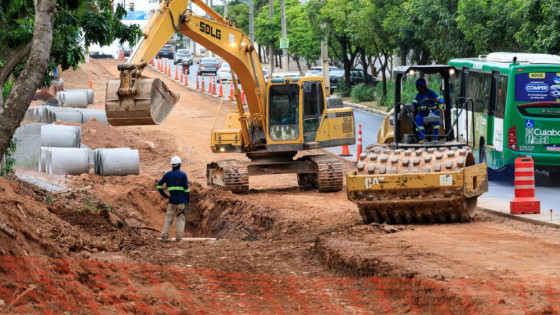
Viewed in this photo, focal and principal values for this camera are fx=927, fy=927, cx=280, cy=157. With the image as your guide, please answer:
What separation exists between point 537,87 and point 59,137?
13.7 meters

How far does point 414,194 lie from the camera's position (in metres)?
15.2

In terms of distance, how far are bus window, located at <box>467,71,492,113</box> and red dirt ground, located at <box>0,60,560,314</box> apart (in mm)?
5592

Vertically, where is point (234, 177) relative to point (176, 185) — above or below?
below

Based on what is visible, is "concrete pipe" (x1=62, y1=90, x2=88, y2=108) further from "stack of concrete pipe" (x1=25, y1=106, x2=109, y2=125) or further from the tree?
the tree

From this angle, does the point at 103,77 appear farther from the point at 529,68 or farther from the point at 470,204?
the point at 470,204

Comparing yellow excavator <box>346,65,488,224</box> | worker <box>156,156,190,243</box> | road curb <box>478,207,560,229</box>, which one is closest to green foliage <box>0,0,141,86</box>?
worker <box>156,156,190,243</box>

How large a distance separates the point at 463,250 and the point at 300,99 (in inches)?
382

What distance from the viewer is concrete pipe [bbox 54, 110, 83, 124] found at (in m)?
35.3

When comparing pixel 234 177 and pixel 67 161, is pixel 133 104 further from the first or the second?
pixel 67 161

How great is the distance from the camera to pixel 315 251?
14930 mm

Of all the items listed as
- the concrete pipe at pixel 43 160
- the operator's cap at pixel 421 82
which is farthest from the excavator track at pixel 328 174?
the concrete pipe at pixel 43 160

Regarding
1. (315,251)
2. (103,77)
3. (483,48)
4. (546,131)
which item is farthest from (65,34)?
(103,77)

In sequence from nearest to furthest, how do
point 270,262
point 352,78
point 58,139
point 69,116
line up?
point 270,262 < point 58,139 < point 69,116 < point 352,78

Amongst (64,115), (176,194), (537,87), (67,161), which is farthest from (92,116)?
(176,194)
